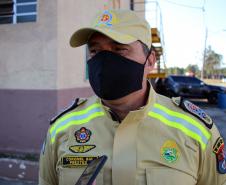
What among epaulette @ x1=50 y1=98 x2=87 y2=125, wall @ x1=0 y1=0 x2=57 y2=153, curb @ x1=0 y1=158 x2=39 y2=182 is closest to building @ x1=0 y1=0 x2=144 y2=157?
wall @ x1=0 y1=0 x2=57 y2=153

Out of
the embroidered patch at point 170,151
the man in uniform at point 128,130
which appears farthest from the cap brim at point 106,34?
the embroidered patch at point 170,151

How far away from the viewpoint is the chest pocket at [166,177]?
1.58 meters

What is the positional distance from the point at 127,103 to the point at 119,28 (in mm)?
381

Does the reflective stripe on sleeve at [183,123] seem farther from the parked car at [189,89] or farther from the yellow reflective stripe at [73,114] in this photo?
the parked car at [189,89]

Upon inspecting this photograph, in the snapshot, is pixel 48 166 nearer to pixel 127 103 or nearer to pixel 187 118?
pixel 127 103

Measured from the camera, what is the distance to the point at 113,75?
1805mm

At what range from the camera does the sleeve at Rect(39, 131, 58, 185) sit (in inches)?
71.9

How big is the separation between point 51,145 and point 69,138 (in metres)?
0.14

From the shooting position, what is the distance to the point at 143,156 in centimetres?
162

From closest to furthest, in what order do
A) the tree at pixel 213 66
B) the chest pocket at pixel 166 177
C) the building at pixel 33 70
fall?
the chest pocket at pixel 166 177 → the building at pixel 33 70 → the tree at pixel 213 66

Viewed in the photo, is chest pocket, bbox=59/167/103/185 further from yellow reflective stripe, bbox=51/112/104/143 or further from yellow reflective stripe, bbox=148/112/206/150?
yellow reflective stripe, bbox=148/112/206/150

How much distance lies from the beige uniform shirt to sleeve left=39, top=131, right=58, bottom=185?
2cm

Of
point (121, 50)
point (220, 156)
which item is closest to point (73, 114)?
point (121, 50)

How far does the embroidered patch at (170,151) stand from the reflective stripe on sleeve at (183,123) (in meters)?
0.09
